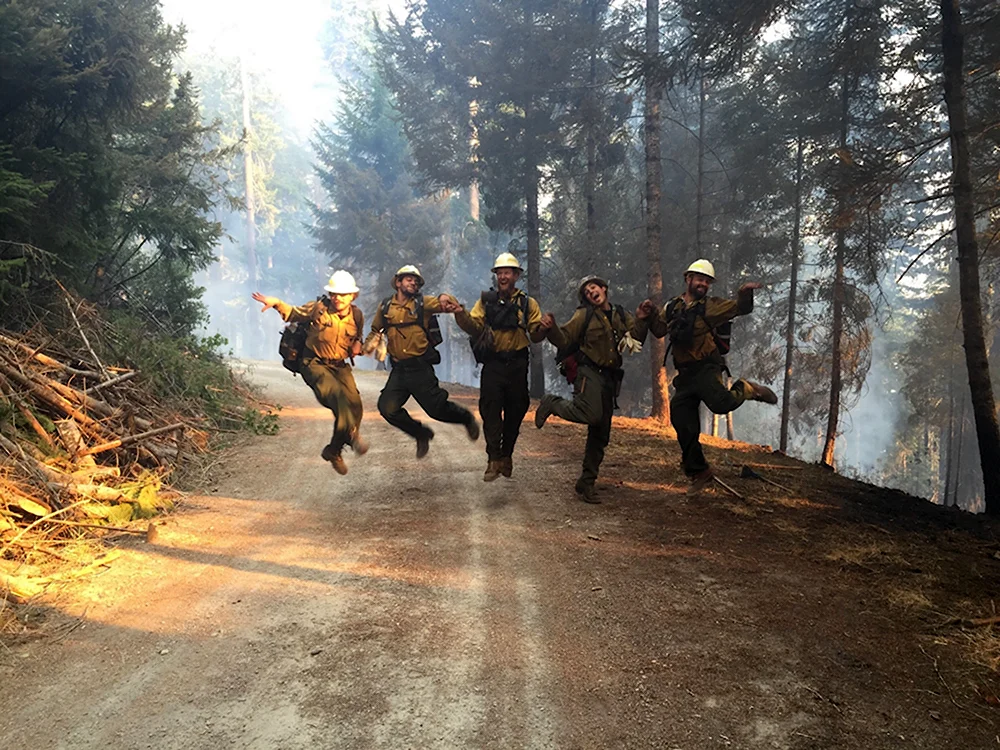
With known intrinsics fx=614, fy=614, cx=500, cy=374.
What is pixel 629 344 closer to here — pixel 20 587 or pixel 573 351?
pixel 573 351

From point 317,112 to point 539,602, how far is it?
293 feet

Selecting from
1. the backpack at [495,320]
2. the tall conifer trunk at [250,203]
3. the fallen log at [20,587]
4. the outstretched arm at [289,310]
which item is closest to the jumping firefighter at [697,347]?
the backpack at [495,320]

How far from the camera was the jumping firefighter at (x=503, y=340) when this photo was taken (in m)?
6.83

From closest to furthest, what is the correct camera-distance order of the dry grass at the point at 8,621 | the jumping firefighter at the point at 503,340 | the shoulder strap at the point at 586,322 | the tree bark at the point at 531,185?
the dry grass at the point at 8,621, the shoulder strap at the point at 586,322, the jumping firefighter at the point at 503,340, the tree bark at the point at 531,185

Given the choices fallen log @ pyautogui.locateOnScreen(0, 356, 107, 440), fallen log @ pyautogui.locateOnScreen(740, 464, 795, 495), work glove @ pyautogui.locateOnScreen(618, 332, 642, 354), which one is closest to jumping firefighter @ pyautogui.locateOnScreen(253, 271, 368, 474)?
fallen log @ pyautogui.locateOnScreen(0, 356, 107, 440)

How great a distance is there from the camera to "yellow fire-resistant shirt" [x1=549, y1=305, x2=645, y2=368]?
22.0ft

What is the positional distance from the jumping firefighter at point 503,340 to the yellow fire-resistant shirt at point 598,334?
0.32 meters

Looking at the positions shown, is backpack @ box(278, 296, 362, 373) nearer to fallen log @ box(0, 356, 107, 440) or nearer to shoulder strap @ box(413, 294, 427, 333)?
shoulder strap @ box(413, 294, 427, 333)

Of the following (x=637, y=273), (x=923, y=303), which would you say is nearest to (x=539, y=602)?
(x=637, y=273)

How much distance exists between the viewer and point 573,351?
6816mm

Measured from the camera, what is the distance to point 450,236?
40594 mm

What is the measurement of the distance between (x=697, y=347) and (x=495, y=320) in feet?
7.25

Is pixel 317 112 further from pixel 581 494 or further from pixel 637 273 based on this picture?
pixel 581 494

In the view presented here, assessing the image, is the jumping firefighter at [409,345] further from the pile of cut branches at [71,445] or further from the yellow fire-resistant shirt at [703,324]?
the pile of cut branches at [71,445]
